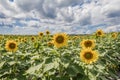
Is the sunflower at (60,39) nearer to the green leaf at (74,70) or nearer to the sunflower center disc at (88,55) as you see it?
the sunflower center disc at (88,55)

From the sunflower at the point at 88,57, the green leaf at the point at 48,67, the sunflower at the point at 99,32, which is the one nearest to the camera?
the green leaf at the point at 48,67

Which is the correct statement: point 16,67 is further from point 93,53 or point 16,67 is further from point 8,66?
point 93,53

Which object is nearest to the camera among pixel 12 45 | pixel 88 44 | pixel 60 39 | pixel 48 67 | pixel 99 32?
pixel 48 67

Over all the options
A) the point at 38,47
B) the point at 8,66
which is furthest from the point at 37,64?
the point at 38,47

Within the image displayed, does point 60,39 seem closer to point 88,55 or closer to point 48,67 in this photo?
point 88,55

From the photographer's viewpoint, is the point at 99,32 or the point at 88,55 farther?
the point at 99,32

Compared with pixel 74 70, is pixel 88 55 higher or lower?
higher

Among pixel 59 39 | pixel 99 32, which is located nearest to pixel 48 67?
pixel 59 39

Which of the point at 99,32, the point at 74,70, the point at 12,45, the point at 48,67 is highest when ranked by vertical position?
the point at 12,45

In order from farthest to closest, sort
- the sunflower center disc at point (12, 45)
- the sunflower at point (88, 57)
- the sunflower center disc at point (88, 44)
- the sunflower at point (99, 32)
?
the sunflower at point (99, 32) < the sunflower center disc at point (88, 44) < the sunflower center disc at point (12, 45) < the sunflower at point (88, 57)

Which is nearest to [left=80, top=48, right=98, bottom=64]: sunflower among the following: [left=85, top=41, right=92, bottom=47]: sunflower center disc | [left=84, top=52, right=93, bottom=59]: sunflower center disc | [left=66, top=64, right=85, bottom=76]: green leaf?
[left=84, top=52, right=93, bottom=59]: sunflower center disc

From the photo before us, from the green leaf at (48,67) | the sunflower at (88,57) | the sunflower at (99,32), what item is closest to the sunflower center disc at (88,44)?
the sunflower at (88,57)

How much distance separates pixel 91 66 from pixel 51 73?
0.80 m

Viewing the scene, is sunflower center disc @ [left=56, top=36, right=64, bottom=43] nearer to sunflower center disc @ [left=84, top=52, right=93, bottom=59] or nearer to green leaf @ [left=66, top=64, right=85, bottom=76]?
sunflower center disc @ [left=84, top=52, right=93, bottom=59]
